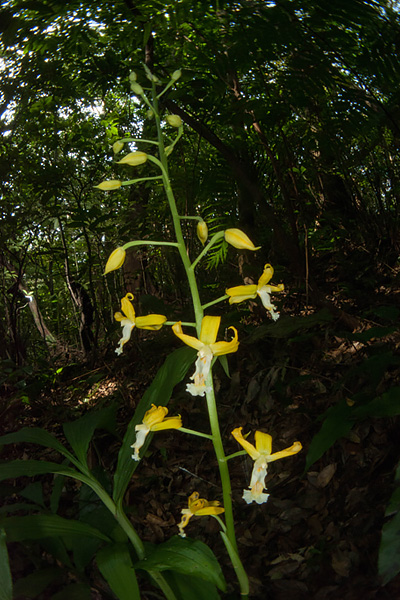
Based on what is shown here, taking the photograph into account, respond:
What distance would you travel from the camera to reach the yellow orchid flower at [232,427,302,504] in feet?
4.04

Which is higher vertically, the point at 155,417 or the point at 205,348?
Result: the point at 205,348

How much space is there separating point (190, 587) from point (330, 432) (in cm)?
68

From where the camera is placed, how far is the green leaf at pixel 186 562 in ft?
4.25

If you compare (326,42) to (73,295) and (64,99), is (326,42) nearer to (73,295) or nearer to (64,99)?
(64,99)

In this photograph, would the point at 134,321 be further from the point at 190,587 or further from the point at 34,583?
the point at 34,583

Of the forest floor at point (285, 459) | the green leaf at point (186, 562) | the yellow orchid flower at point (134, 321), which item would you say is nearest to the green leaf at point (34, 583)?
the forest floor at point (285, 459)

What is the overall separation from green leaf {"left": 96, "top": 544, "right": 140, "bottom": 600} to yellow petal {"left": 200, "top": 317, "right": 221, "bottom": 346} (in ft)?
2.27

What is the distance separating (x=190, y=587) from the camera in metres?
1.43

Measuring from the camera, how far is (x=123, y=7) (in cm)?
275

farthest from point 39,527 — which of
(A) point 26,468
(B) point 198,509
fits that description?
(B) point 198,509

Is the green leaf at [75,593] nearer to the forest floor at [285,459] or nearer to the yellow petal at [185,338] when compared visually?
the forest floor at [285,459]

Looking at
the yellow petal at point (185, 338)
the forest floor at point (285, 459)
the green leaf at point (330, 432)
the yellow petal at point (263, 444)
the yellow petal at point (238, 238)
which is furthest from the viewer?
the forest floor at point (285, 459)

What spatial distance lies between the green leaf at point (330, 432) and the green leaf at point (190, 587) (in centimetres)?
48

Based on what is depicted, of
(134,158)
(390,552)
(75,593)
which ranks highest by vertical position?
(134,158)
